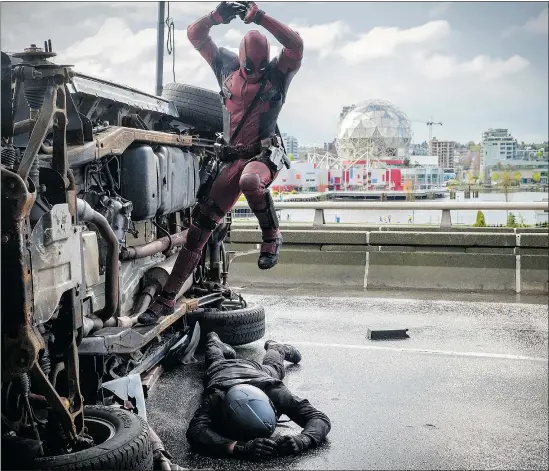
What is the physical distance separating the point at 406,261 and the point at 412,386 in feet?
15.8

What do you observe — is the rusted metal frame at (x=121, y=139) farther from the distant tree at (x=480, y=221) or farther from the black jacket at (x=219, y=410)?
the distant tree at (x=480, y=221)

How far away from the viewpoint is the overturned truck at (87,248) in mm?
3117

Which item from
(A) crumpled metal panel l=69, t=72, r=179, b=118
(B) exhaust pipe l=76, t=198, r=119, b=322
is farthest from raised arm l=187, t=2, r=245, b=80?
(B) exhaust pipe l=76, t=198, r=119, b=322

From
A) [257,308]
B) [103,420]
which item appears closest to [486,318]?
[257,308]

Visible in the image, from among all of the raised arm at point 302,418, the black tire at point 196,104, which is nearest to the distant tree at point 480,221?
the black tire at point 196,104

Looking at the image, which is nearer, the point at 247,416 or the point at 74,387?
the point at 74,387

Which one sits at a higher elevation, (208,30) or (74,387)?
(208,30)

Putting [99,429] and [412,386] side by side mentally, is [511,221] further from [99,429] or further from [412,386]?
[99,429]

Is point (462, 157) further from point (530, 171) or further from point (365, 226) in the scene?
point (365, 226)

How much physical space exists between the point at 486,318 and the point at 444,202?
289 cm

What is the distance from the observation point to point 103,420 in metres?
3.90

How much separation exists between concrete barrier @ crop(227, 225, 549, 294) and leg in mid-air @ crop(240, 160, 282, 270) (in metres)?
3.74

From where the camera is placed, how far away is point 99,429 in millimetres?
3854

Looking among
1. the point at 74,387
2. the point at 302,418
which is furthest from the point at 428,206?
the point at 74,387
